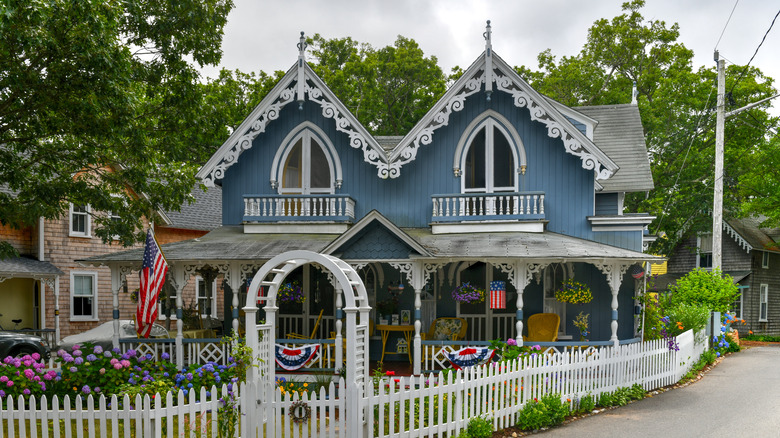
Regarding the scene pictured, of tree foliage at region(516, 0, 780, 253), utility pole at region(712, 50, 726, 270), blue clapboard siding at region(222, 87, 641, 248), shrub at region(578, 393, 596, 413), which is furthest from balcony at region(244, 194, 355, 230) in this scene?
tree foliage at region(516, 0, 780, 253)

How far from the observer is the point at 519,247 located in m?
15.2

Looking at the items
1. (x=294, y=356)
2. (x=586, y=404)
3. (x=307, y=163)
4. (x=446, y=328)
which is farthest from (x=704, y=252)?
(x=294, y=356)

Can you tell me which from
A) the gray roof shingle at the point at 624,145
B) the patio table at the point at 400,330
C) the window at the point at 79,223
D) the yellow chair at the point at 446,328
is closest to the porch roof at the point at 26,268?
the window at the point at 79,223

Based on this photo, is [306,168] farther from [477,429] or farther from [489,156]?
[477,429]

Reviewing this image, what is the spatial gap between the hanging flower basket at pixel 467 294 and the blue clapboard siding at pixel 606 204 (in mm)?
4342

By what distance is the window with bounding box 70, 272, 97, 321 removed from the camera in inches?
1014

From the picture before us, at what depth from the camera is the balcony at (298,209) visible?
1762cm

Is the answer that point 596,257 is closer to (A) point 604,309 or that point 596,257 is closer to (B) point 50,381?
(A) point 604,309

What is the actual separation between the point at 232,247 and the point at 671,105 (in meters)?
25.1

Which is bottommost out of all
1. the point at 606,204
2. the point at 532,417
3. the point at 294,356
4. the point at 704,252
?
the point at 532,417

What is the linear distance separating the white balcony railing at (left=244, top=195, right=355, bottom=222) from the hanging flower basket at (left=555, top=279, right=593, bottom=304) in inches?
222

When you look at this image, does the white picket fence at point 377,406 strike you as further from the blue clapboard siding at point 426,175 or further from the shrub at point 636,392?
the blue clapboard siding at point 426,175

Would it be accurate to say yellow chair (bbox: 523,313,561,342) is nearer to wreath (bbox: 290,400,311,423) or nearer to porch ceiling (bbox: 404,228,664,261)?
porch ceiling (bbox: 404,228,664,261)

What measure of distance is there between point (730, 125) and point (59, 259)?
3055cm
